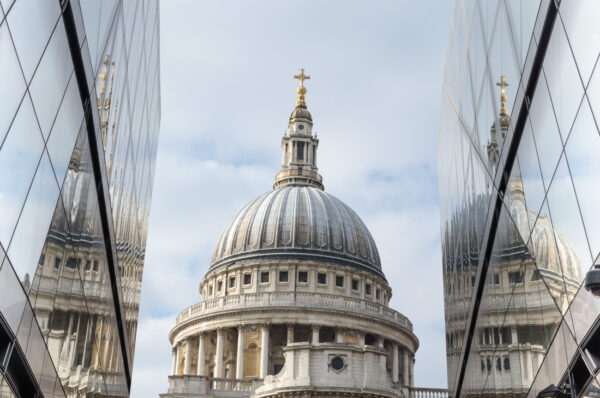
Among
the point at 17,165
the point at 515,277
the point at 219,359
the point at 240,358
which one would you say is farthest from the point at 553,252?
the point at 219,359

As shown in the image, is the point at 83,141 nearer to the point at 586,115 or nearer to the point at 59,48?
the point at 59,48

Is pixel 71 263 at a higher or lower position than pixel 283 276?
lower

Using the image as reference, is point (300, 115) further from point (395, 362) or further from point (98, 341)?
point (98, 341)

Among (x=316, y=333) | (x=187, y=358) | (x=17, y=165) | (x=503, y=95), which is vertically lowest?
(x=17, y=165)

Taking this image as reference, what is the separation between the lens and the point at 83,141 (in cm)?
1833

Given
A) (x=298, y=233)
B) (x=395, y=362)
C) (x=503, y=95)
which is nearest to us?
(x=503, y=95)

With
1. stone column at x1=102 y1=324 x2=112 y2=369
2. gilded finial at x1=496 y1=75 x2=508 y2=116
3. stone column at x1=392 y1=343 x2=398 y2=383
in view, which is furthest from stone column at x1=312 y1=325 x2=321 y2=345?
gilded finial at x1=496 y1=75 x2=508 y2=116

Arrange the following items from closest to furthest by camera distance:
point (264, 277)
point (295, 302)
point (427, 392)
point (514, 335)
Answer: point (514, 335) < point (427, 392) < point (295, 302) < point (264, 277)

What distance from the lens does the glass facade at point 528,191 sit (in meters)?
12.9

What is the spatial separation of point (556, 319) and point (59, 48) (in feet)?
31.8

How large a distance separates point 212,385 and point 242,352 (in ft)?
30.7

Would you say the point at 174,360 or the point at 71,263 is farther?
the point at 174,360

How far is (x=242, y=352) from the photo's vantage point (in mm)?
78062

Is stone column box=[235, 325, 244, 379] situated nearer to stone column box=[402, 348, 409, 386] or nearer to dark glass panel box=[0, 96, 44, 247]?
stone column box=[402, 348, 409, 386]
